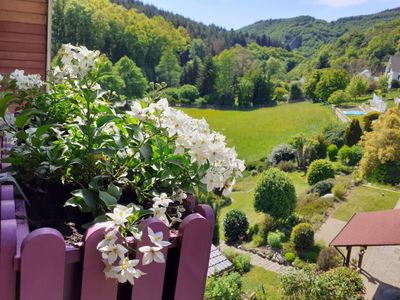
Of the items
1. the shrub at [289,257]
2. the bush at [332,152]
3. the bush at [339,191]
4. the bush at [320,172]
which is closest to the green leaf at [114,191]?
the shrub at [289,257]

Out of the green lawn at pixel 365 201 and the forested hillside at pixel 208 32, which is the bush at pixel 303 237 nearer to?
the green lawn at pixel 365 201

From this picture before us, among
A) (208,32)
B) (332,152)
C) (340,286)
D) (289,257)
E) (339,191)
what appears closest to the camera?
(340,286)

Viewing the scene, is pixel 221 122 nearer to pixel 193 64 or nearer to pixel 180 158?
pixel 193 64

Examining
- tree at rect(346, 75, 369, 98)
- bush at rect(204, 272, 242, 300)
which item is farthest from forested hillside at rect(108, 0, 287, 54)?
bush at rect(204, 272, 242, 300)

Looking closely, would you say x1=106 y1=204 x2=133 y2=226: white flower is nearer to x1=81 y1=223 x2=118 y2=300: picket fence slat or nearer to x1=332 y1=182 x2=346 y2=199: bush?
x1=81 y1=223 x2=118 y2=300: picket fence slat

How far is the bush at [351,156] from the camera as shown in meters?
14.1

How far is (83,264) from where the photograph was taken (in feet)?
1.82

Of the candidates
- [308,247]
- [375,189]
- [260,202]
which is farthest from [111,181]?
[375,189]

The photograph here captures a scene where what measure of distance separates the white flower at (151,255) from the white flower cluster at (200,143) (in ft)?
0.66

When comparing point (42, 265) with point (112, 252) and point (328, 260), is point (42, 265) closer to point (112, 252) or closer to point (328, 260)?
point (112, 252)

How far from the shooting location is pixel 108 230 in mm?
560

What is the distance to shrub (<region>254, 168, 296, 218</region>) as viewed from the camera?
1070cm

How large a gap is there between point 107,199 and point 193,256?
169 mm

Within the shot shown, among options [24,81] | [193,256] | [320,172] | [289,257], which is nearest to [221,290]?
[289,257]
